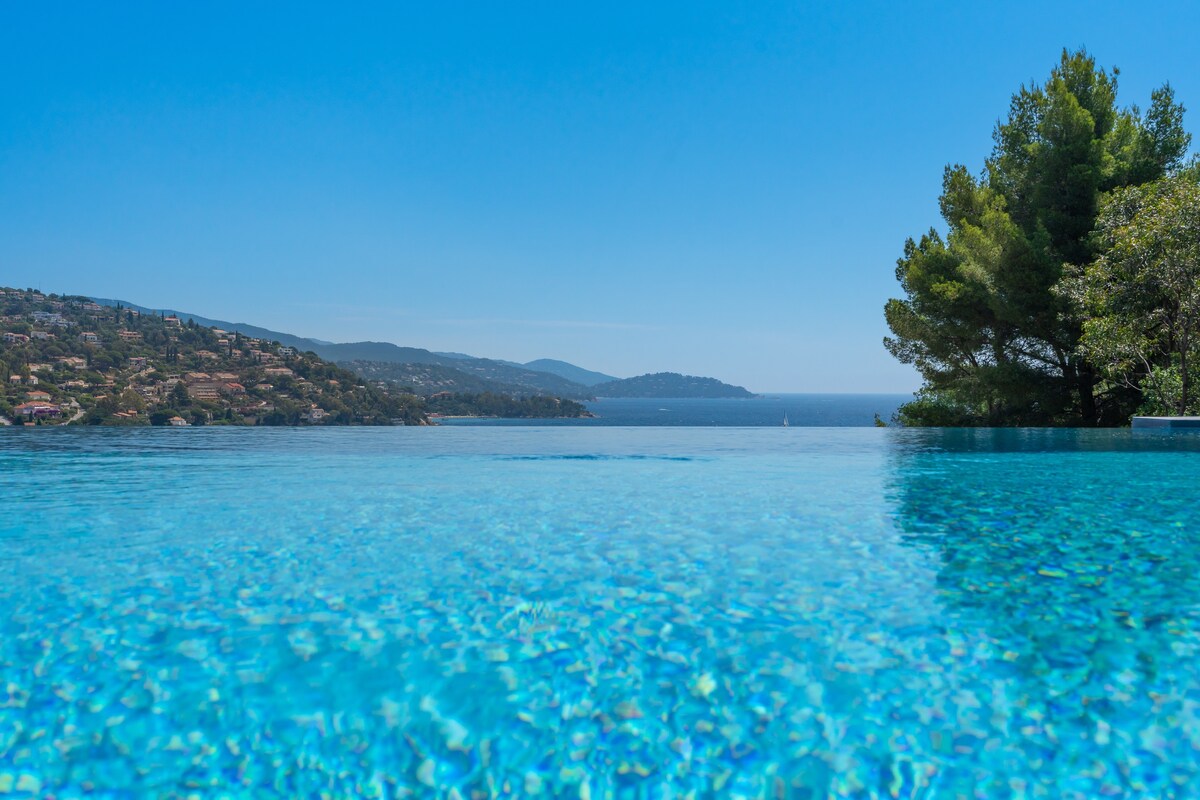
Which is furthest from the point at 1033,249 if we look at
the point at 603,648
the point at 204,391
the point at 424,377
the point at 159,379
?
the point at 424,377

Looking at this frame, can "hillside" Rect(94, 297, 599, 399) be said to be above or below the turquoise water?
above

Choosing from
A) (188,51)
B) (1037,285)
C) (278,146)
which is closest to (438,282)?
(278,146)

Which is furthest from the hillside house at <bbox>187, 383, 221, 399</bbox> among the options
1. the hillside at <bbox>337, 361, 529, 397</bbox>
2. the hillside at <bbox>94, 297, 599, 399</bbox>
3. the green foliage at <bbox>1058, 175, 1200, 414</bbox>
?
the hillside at <bbox>94, 297, 599, 399</bbox>

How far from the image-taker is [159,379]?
1454 inches

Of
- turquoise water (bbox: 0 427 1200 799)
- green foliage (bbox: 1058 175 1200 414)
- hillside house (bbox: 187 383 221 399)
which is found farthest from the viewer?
hillside house (bbox: 187 383 221 399)

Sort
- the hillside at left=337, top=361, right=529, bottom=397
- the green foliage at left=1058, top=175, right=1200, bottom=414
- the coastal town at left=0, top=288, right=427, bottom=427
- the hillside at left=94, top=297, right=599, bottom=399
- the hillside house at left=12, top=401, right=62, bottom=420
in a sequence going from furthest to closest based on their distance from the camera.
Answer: the hillside at left=94, top=297, right=599, bottom=399
the hillside at left=337, top=361, right=529, bottom=397
the coastal town at left=0, top=288, right=427, bottom=427
the hillside house at left=12, top=401, right=62, bottom=420
the green foliage at left=1058, top=175, right=1200, bottom=414

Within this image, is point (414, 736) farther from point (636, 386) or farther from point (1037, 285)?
point (636, 386)

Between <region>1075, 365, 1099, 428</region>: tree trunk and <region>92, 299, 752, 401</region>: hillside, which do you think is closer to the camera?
<region>1075, 365, 1099, 428</region>: tree trunk

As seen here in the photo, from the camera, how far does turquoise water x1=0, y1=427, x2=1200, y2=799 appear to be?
7.69ft

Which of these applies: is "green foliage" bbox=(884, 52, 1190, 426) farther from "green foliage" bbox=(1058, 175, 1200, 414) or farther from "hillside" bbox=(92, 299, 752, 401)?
"hillside" bbox=(92, 299, 752, 401)

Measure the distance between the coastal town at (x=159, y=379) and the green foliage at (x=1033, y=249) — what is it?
26.4 metres

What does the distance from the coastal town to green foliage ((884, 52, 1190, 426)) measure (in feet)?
86.5

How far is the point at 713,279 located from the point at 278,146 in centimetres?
2210

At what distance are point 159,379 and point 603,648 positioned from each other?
41.7 meters
